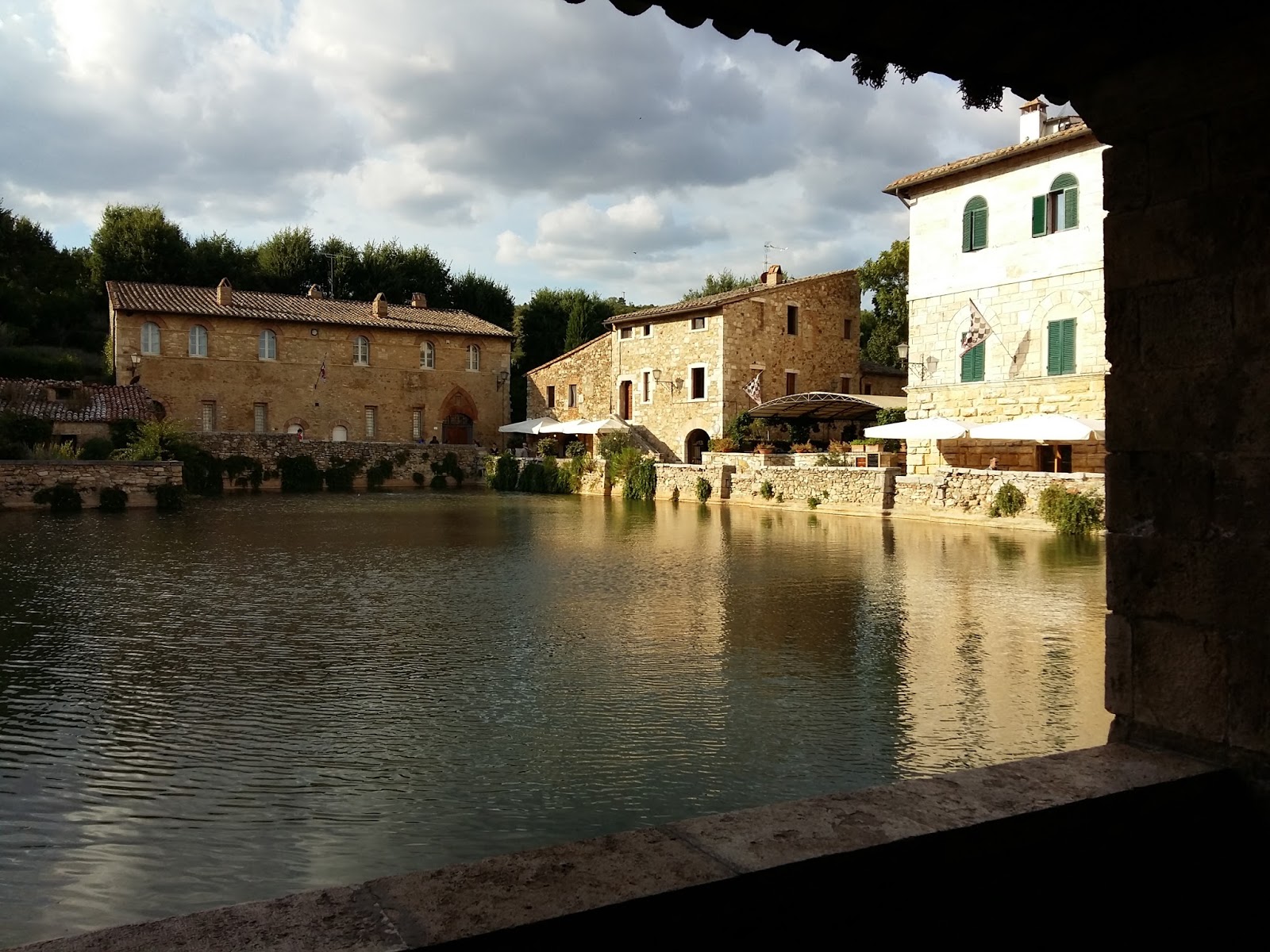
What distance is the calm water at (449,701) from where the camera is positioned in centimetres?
438

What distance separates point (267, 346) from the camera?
3622 centimetres

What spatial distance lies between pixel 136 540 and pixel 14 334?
27109 mm

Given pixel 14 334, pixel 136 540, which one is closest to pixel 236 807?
pixel 136 540

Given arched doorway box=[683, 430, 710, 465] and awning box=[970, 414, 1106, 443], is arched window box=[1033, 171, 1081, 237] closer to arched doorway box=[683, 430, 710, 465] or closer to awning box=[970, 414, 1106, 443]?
awning box=[970, 414, 1106, 443]

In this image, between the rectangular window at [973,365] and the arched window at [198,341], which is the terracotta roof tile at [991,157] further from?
the arched window at [198,341]

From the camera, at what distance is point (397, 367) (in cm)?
3856

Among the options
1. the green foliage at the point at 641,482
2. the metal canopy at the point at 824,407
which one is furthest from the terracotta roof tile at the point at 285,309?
the metal canopy at the point at 824,407

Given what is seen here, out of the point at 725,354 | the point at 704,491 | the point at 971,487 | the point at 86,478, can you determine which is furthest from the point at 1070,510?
the point at 86,478

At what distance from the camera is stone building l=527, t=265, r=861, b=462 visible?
1237 inches

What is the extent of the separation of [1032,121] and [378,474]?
22.7 metres

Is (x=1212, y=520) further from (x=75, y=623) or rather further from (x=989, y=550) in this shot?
(x=989, y=550)

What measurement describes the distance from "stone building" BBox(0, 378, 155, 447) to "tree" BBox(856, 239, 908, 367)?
2636 centimetres

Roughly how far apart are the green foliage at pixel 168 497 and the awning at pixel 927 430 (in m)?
16.5

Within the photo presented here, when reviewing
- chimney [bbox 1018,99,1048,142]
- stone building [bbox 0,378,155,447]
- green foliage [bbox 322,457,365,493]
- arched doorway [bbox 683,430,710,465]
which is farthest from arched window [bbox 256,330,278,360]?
chimney [bbox 1018,99,1048,142]
